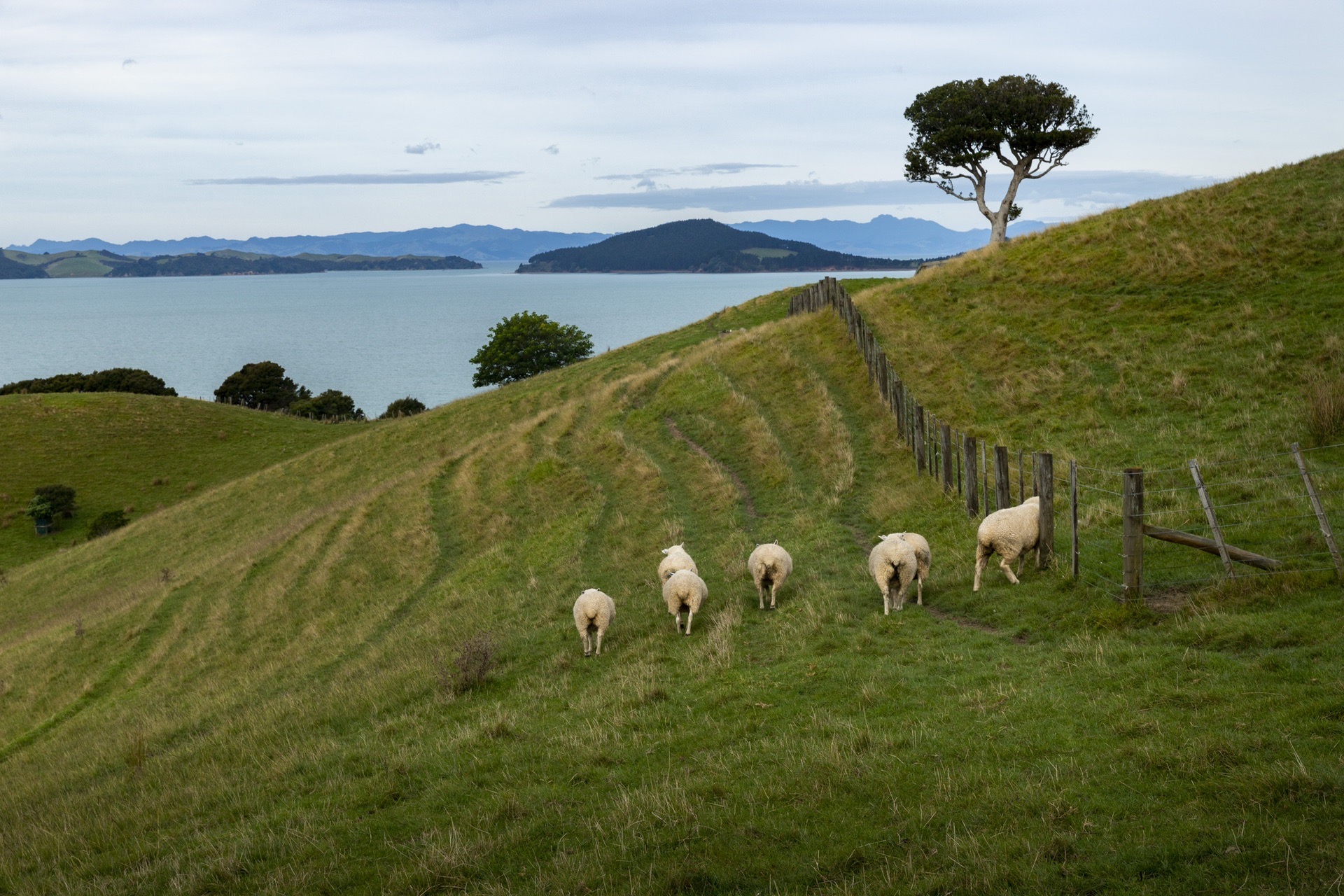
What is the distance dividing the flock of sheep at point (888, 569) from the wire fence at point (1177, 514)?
48 cm

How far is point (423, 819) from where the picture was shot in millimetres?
9594

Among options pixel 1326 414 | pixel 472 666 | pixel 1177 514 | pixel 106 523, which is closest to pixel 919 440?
pixel 1326 414

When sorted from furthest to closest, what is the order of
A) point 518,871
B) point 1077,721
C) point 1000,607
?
1. point 1000,607
2. point 1077,721
3. point 518,871

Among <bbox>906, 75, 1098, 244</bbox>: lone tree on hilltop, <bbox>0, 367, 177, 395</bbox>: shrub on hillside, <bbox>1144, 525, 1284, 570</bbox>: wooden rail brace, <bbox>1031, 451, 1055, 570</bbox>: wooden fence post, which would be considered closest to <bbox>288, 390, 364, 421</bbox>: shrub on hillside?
<bbox>0, 367, 177, 395</bbox>: shrub on hillside

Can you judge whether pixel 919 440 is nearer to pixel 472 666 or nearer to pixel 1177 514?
pixel 1177 514

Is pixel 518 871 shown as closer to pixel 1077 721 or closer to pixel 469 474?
pixel 1077 721

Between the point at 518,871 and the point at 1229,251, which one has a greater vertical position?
the point at 1229,251

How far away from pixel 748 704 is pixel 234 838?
20.3ft


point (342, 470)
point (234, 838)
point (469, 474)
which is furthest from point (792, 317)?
point (234, 838)

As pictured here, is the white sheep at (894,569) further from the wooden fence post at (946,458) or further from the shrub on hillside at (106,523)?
the shrub on hillside at (106,523)

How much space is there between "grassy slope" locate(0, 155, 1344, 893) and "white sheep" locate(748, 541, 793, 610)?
52 cm

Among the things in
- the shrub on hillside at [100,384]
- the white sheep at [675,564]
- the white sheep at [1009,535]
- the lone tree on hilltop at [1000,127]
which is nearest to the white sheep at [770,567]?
the white sheep at [675,564]

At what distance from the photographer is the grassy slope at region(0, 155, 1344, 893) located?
7359mm

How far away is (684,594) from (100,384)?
95975 mm
